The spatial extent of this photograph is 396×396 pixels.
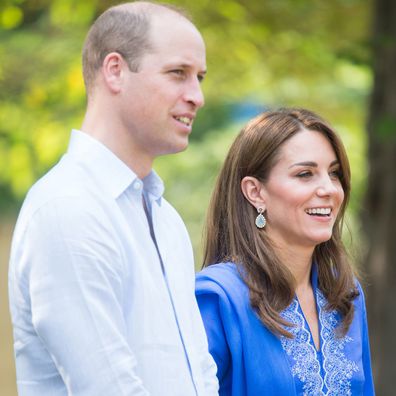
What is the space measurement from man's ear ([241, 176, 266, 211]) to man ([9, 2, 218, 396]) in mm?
797

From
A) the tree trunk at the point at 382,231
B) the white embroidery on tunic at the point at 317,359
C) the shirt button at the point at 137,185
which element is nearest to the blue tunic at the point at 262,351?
the white embroidery on tunic at the point at 317,359

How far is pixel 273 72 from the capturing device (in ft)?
27.9

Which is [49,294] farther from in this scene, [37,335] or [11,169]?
A: [11,169]

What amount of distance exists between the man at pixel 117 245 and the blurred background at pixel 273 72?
13.1 ft

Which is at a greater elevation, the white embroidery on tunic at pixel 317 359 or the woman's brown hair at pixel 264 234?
the woman's brown hair at pixel 264 234

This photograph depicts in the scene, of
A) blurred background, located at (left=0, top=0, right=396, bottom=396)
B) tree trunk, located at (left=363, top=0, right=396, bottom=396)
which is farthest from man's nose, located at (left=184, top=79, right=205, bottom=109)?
tree trunk, located at (left=363, top=0, right=396, bottom=396)

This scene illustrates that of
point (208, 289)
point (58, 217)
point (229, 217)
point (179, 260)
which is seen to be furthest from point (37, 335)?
point (229, 217)

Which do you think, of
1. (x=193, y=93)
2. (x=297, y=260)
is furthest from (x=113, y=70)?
(x=297, y=260)

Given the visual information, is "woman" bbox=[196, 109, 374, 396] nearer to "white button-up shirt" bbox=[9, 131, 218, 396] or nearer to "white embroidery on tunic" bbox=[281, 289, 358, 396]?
"white embroidery on tunic" bbox=[281, 289, 358, 396]

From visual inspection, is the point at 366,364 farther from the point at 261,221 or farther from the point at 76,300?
the point at 76,300

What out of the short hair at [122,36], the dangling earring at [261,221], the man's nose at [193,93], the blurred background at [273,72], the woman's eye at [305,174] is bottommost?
the dangling earring at [261,221]

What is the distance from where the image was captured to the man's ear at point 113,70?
7.73ft

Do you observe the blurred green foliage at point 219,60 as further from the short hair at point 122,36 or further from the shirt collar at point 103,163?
the shirt collar at point 103,163

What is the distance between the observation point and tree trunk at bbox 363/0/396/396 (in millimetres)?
7258
